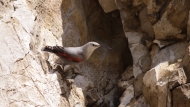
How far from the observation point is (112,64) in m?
6.86

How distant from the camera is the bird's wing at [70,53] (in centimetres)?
554

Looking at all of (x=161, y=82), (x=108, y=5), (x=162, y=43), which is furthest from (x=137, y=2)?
(x=161, y=82)

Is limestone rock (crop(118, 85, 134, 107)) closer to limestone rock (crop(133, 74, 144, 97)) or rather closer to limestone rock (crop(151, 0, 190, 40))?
limestone rock (crop(133, 74, 144, 97))

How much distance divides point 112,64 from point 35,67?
1909 mm

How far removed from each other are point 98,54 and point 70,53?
1.25 meters

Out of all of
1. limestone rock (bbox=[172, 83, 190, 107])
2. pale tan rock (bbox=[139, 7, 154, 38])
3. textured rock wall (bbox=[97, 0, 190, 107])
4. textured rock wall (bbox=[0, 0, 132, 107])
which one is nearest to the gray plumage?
textured rock wall (bbox=[0, 0, 132, 107])

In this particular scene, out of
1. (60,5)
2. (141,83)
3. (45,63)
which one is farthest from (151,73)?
(60,5)

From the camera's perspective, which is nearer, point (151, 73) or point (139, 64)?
point (151, 73)

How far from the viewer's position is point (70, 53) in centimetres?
566

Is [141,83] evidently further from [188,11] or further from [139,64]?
[188,11]

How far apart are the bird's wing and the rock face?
287 mm

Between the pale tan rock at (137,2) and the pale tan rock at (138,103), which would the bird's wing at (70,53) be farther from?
the pale tan rock at (137,2)

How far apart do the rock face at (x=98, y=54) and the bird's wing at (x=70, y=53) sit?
29 cm

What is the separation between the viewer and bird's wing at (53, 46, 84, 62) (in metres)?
5.54
